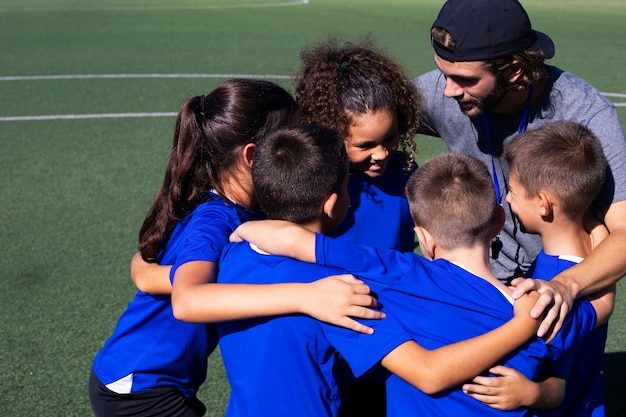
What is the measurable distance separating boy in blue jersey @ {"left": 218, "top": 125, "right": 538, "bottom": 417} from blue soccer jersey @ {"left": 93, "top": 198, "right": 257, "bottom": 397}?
0.35 m

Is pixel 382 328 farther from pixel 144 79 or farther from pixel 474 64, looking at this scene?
pixel 144 79

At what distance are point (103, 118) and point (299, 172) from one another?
7.92 metres

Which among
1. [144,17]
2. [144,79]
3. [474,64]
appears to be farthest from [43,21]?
[474,64]

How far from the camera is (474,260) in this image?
2613mm

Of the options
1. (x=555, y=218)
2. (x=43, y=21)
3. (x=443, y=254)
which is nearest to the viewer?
(x=443, y=254)

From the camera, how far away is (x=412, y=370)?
8.09ft

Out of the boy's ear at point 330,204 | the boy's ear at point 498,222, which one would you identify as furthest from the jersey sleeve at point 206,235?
the boy's ear at point 498,222

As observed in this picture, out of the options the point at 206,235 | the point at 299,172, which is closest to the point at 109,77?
the point at 206,235

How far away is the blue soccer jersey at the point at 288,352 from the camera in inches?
101

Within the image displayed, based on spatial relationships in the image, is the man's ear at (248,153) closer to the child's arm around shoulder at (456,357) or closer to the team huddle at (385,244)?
the team huddle at (385,244)

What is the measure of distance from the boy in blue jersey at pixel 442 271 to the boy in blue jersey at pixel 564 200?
0.30 m

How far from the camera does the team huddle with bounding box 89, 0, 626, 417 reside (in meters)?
2.53

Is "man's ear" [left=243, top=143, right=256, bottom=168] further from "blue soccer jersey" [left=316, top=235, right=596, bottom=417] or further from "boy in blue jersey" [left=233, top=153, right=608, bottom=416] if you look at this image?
"blue soccer jersey" [left=316, top=235, right=596, bottom=417]

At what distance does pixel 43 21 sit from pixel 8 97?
8.16m
